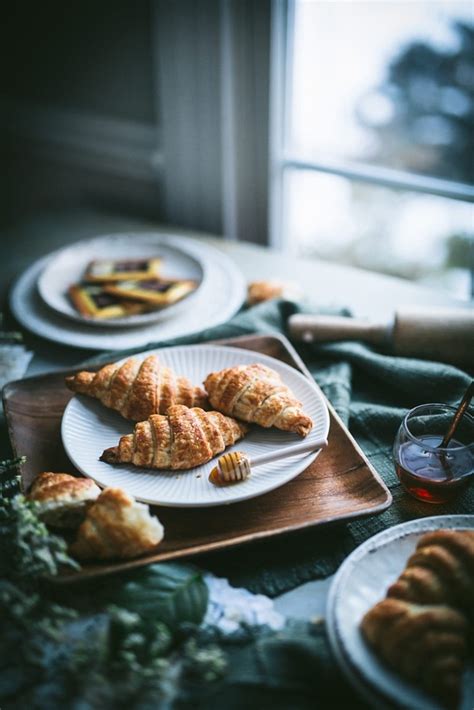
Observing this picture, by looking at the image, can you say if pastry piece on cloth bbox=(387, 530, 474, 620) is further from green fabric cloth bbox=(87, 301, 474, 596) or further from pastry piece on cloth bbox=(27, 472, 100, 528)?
pastry piece on cloth bbox=(27, 472, 100, 528)

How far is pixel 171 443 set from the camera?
1.01 m

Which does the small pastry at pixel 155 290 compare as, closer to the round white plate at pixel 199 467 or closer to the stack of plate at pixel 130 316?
the stack of plate at pixel 130 316

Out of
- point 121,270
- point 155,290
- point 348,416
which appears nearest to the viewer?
point 348,416

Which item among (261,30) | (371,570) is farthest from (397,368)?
(261,30)

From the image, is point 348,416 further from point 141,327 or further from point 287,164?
point 287,164

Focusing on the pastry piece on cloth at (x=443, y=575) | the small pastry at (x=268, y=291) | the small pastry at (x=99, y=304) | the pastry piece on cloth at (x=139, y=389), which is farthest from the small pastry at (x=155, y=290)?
the pastry piece on cloth at (x=443, y=575)

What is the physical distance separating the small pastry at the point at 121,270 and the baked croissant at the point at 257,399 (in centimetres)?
68

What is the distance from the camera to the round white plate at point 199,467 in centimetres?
98

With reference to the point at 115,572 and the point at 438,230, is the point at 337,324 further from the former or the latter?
the point at 438,230

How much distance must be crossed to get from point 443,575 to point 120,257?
1363 mm

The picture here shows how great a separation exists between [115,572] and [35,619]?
0.38 feet

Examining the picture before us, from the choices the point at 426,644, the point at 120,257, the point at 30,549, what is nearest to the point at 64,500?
the point at 30,549

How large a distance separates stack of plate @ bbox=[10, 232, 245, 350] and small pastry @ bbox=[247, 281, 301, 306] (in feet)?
0.09

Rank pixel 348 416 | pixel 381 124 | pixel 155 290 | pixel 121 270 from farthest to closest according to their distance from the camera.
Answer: pixel 381 124 < pixel 121 270 < pixel 155 290 < pixel 348 416
